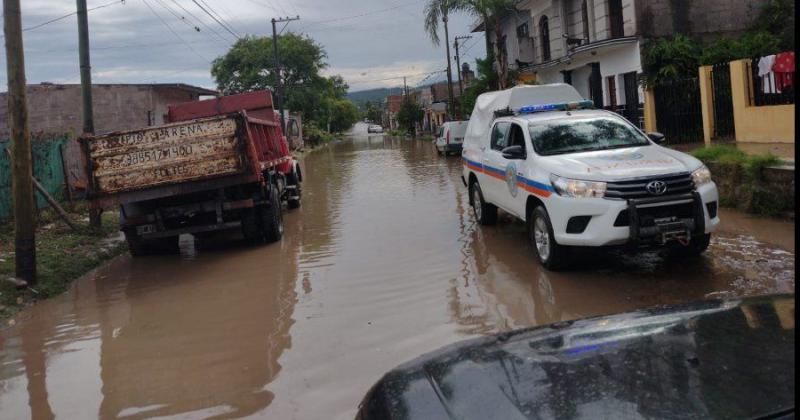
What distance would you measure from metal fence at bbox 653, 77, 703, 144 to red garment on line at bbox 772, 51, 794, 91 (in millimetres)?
3478

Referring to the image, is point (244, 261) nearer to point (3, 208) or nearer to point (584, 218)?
point (584, 218)

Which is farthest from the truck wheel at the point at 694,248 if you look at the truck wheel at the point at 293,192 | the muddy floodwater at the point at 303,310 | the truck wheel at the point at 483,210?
the truck wheel at the point at 293,192

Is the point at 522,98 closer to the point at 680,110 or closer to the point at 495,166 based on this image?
the point at 495,166

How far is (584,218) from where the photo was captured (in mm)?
6980

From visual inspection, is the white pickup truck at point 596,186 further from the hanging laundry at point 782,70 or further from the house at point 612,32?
the house at point 612,32

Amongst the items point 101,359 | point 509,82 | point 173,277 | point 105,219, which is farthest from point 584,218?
point 509,82

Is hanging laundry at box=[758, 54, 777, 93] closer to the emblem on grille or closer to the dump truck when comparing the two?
the emblem on grille

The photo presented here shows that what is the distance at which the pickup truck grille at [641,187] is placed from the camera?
22.5 ft

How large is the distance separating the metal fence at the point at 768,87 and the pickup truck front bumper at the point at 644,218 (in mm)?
8408

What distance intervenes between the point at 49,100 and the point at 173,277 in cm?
1956

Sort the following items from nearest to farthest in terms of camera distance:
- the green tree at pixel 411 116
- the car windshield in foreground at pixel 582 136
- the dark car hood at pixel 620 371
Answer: the dark car hood at pixel 620 371 → the car windshield in foreground at pixel 582 136 → the green tree at pixel 411 116

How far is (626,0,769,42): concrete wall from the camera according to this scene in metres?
23.8

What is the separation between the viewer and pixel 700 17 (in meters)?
24.1

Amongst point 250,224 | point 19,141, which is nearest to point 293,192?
point 250,224
